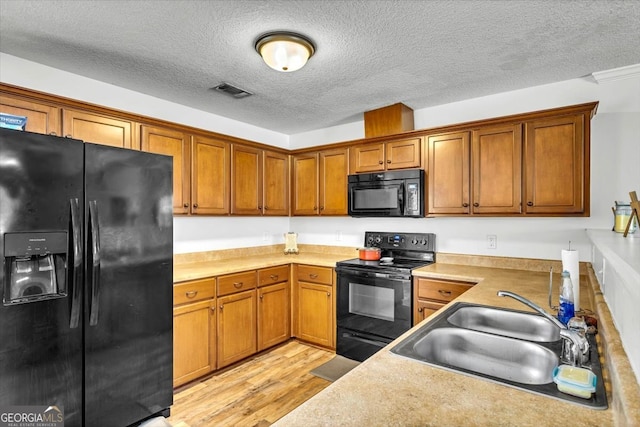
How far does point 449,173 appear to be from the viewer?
2.96 m

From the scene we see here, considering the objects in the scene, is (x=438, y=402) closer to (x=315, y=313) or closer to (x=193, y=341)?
(x=193, y=341)

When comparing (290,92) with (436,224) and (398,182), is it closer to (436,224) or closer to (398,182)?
(398,182)

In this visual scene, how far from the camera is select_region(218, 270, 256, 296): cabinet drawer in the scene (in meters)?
2.89

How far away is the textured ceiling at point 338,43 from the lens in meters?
1.72

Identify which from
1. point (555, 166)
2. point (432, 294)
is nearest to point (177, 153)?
point (432, 294)

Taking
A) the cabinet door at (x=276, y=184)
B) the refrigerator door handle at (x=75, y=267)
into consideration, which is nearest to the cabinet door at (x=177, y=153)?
the cabinet door at (x=276, y=184)

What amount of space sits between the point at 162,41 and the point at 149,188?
35.8 inches

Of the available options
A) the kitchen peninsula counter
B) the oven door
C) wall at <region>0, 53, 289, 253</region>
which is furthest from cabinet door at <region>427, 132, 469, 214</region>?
wall at <region>0, 53, 289, 253</region>

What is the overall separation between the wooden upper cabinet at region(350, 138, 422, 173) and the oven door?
107 centimetres

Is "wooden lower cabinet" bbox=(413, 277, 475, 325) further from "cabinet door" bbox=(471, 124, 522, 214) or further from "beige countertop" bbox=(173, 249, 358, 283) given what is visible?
"beige countertop" bbox=(173, 249, 358, 283)

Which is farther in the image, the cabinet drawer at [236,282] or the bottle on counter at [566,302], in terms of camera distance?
the cabinet drawer at [236,282]

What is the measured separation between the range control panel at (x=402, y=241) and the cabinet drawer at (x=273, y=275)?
96cm

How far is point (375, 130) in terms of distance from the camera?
3.38m

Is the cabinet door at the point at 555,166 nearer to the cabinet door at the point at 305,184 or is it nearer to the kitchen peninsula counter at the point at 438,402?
the kitchen peninsula counter at the point at 438,402
